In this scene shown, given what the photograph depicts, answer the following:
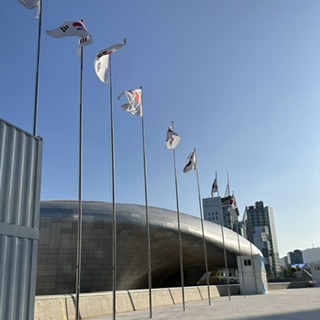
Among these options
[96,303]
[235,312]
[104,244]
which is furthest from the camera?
[104,244]

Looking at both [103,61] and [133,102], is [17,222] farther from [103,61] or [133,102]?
[133,102]

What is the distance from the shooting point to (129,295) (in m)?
24.1

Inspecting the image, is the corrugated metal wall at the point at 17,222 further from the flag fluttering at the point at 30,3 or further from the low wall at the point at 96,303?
the low wall at the point at 96,303

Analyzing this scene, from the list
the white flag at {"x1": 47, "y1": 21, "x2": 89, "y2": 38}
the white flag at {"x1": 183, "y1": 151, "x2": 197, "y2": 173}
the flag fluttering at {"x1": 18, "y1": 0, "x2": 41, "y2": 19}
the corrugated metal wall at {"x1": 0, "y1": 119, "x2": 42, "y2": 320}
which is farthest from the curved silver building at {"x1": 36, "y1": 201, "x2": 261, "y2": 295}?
the corrugated metal wall at {"x1": 0, "y1": 119, "x2": 42, "y2": 320}

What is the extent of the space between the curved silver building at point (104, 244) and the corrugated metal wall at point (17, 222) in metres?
30.3

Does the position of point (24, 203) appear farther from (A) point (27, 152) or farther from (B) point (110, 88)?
(B) point (110, 88)

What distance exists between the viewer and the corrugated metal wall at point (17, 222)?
853cm

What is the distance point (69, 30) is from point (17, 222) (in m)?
9.27

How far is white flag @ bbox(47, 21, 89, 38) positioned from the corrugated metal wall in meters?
6.75

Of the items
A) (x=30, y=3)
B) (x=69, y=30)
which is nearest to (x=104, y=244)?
(x=69, y=30)

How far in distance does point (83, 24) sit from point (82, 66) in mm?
2318

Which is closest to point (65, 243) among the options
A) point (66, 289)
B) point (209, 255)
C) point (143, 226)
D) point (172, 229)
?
point (66, 289)

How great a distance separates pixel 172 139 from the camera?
26609 millimetres

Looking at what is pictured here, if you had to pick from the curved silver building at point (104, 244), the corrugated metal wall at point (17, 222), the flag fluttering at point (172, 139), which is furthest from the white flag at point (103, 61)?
the curved silver building at point (104, 244)
